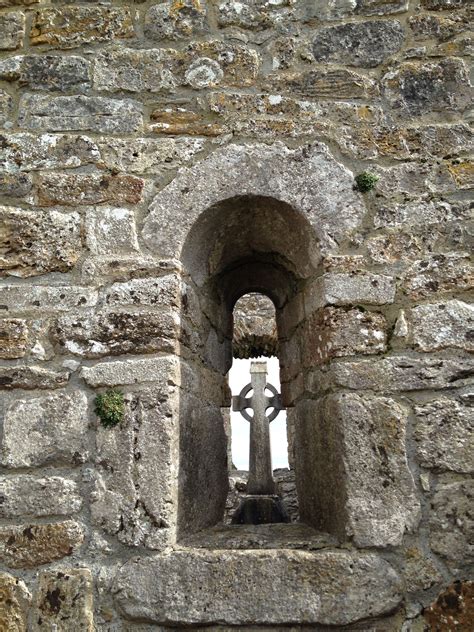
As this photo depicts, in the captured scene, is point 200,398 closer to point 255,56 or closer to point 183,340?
point 183,340

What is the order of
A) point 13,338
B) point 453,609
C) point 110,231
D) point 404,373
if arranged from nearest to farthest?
point 453,609, point 404,373, point 13,338, point 110,231

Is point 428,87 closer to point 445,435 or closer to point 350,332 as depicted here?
point 350,332

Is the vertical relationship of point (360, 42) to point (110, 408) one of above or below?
above

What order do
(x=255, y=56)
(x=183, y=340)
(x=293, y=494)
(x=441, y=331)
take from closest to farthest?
(x=441, y=331) < (x=183, y=340) < (x=255, y=56) < (x=293, y=494)

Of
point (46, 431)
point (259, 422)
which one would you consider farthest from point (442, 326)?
point (259, 422)

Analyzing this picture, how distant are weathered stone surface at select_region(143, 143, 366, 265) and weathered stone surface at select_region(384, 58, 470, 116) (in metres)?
0.53

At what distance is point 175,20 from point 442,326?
2189 millimetres

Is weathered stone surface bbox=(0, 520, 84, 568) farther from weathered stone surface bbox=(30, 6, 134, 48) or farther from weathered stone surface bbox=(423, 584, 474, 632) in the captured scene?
weathered stone surface bbox=(30, 6, 134, 48)

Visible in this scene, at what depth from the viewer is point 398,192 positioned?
8.73 ft

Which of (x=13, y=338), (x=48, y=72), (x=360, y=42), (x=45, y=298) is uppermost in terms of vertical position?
(x=360, y=42)

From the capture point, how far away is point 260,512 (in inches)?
138

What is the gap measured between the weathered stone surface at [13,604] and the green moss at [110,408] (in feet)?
2.34

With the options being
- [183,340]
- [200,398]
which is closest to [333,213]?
[183,340]

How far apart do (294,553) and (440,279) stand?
1360 millimetres
